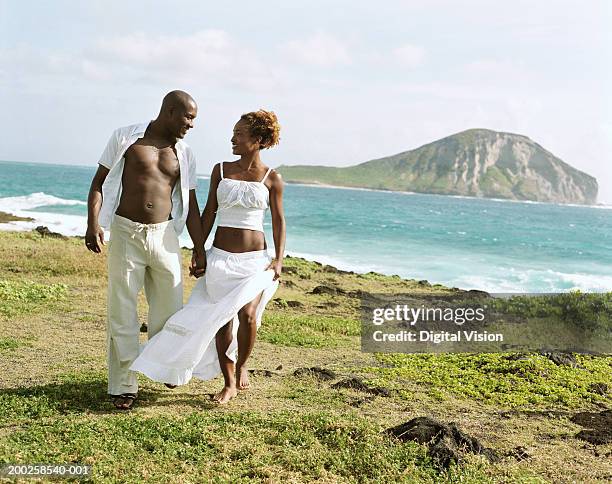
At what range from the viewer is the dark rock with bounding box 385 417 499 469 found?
5.34 meters

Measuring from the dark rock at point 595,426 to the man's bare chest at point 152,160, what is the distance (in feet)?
14.2

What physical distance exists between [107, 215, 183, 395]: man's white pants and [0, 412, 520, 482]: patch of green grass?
1.60ft

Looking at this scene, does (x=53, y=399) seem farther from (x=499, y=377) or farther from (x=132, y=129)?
(x=499, y=377)

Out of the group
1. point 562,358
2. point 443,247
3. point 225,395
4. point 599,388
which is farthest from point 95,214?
point 443,247

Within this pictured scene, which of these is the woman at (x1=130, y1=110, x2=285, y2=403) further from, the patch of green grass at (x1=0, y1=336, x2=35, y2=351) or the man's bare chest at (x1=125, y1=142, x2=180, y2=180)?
the patch of green grass at (x1=0, y1=336, x2=35, y2=351)

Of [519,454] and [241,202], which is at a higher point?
[241,202]

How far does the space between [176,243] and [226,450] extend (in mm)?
1963

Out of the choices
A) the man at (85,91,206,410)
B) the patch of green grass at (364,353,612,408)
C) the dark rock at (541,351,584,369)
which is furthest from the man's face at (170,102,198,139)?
the dark rock at (541,351,584,369)

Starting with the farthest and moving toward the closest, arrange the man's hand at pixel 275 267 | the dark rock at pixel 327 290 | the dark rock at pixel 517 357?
the dark rock at pixel 327 290
the dark rock at pixel 517 357
the man's hand at pixel 275 267

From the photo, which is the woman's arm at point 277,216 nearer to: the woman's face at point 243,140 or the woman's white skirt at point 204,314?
the woman's white skirt at point 204,314

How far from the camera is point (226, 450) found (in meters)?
5.25

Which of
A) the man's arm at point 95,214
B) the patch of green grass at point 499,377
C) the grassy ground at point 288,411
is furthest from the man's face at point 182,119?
the patch of green grass at point 499,377

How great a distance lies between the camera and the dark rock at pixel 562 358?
29.9 feet

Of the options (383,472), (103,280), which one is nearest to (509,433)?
(383,472)
